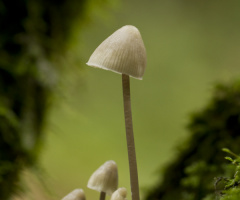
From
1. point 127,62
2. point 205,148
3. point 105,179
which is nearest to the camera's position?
point 127,62

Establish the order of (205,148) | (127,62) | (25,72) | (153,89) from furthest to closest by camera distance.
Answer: (153,89)
(25,72)
(205,148)
(127,62)

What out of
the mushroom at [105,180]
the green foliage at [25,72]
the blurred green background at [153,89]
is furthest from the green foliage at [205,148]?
the blurred green background at [153,89]

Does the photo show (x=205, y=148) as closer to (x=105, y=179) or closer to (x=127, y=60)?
(x=105, y=179)

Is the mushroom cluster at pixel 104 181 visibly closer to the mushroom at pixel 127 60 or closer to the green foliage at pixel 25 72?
the mushroom at pixel 127 60

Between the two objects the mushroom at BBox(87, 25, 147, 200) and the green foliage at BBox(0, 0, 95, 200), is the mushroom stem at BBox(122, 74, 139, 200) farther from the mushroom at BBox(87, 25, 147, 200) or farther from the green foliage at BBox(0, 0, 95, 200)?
the green foliage at BBox(0, 0, 95, 200)

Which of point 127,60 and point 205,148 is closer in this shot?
point 127,60

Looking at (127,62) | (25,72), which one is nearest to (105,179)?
(127,62)

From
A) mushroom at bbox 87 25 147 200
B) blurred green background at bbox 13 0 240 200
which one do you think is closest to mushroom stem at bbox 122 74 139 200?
mushroom at bbox 87 25 147 200
